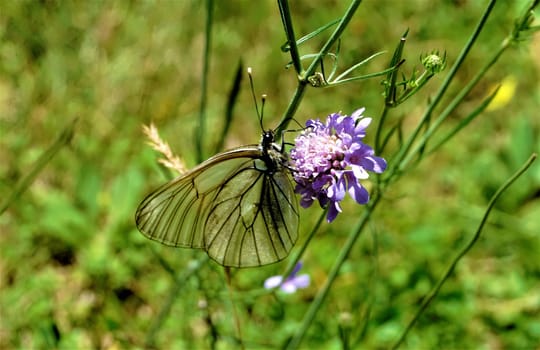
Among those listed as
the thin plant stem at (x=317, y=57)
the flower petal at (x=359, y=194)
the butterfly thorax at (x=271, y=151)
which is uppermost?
the thin plant stem at (x=317, y=57)

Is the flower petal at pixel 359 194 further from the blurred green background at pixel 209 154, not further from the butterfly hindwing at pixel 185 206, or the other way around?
the blurred green background at pixel 209 154

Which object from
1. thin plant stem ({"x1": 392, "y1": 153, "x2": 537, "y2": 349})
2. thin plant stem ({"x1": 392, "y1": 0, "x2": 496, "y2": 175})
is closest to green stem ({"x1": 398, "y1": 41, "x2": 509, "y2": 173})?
thin plant stem ({"x1": 392, "y1": 0, "x2": 496, "y2": 175})

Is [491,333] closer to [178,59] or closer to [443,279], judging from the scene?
[443,279]

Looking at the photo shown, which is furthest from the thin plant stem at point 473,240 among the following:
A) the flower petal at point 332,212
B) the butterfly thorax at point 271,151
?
the butterfly thorax at point 271,151

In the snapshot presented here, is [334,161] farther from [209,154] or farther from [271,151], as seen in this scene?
[209,154]

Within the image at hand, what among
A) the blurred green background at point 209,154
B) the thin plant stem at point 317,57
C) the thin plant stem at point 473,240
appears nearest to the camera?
the thin plant stem at point 317,57

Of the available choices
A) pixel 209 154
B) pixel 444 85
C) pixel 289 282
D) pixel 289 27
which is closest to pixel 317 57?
pixel 289 27
